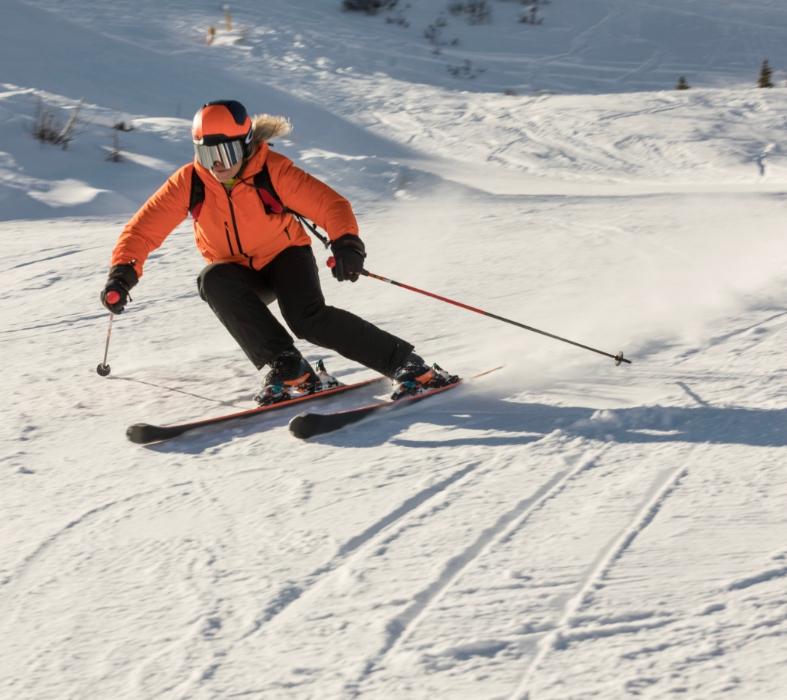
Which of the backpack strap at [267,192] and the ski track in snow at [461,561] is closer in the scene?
the ski track in snow at [461,561]

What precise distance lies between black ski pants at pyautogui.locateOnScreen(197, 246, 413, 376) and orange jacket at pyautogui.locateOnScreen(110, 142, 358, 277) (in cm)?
13

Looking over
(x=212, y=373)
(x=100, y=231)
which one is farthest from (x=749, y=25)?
(x=212, y=373)

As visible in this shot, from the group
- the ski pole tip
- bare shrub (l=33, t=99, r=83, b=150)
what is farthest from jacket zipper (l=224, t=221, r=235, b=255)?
bare shrub (l=33, t=99, r=83, b=150)

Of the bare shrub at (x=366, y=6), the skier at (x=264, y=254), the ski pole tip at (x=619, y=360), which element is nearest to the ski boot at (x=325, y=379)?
the skier at (x=264, y=254)

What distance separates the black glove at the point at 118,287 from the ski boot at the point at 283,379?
65 cm

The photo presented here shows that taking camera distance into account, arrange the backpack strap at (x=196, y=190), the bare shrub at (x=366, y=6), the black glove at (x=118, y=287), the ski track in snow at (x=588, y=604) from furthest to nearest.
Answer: the bare shrub at (x=366, y=6) → the backpack strap at (x=196, y=190) → the black glove at (x=118, y=287) → the ski track in snow at (x=588, y=604)

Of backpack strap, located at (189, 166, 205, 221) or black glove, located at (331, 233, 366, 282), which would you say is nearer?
black glove, located at (331, 233, 366, 282)

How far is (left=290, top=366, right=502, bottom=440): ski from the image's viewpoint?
385 cm

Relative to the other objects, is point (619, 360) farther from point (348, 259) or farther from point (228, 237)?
point (228, 237)

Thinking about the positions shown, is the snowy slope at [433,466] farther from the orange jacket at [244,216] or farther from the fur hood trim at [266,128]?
the fur hood trim at [266,128]

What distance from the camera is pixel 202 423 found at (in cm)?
402

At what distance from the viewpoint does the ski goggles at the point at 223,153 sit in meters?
4.08

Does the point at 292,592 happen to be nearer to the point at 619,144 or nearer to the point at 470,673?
the point at 470,673

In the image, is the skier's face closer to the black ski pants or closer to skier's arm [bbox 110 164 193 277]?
skier's arm [bbox 110 164 193 277]
